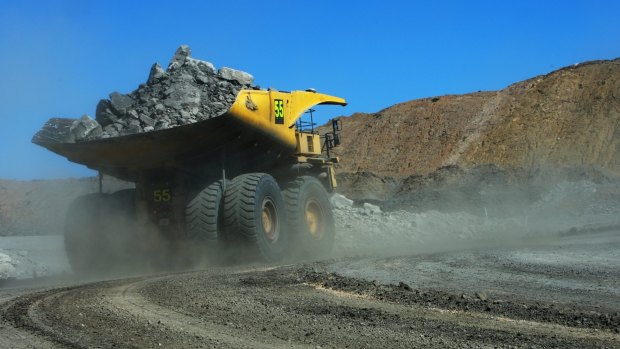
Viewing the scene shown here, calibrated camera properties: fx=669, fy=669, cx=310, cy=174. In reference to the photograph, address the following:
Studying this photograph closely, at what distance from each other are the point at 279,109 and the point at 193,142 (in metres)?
2.36

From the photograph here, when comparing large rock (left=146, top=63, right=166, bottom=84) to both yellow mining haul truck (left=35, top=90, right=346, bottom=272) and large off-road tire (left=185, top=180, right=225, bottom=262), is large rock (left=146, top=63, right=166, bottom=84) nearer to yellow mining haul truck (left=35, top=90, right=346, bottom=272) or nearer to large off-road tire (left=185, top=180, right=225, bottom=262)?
yellow mining haul truck (left=35, top=90, right=346, bottom=272)

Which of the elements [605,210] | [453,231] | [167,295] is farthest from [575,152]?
[167,295]

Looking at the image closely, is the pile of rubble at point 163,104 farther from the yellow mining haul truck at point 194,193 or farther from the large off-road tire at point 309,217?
the large off-road tire at point 309,217

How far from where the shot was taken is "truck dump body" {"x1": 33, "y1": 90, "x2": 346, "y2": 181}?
38.4 feet

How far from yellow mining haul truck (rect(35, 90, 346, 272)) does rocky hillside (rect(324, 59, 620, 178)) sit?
93.9 feet

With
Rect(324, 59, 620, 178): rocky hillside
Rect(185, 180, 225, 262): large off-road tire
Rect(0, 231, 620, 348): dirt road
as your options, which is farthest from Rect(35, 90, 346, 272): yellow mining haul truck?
Rect(324, 59, 620, 178): rocky hillside

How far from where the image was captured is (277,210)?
1352 cm

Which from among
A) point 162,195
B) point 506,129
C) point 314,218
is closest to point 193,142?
point 162,195

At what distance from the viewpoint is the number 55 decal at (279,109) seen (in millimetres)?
13463

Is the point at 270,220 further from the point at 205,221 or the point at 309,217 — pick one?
the point at 309,217

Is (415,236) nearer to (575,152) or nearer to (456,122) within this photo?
(575,152)

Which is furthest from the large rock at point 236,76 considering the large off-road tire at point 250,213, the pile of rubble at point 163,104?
the large off-road tire at point 250,213

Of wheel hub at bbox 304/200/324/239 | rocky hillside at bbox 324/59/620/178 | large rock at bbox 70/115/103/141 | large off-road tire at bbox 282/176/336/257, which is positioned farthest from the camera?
rocky hillside at bbox 324/59/620/178

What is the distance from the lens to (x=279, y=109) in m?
13.7
